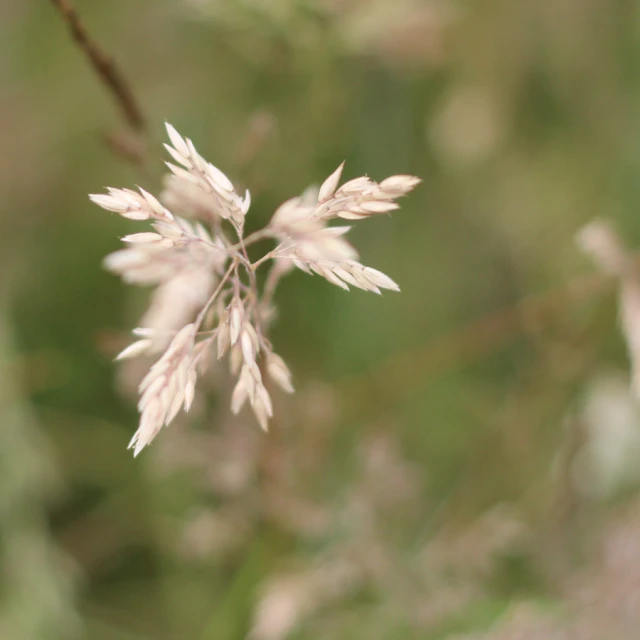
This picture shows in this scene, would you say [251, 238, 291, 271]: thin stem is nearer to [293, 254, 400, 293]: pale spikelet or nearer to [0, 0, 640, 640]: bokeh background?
[293, 254, 400, 293]: pale spikelet

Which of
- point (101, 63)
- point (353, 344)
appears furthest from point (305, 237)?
point (353, 344)

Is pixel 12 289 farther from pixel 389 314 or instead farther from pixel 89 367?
pixel 389 314

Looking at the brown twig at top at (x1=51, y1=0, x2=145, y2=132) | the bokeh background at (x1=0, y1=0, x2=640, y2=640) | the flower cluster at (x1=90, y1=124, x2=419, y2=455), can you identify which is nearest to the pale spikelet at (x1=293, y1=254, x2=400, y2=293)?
the flower cluster at (x1=90, y1=124, x2=419, y2=455)

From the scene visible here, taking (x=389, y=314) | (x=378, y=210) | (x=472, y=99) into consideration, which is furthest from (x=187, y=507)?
(x=472, y=99)

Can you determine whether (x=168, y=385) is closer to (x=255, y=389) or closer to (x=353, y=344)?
(x=255, y=389)

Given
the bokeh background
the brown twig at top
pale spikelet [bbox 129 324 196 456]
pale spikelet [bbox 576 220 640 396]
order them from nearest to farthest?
pale spikelet [bbox 129 324 196 456]
the brown twig at top
pale spikelet [bbox 576 220 640 396]
the bokeh background

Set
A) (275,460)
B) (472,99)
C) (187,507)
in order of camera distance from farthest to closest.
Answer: (472,99) → (187,507) → (275,460)
